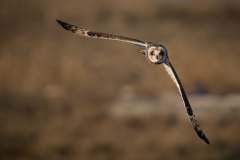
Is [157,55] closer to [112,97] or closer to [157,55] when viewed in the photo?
[157,55]

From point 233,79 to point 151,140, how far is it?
3.83m

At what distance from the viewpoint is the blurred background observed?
2109 centimetres

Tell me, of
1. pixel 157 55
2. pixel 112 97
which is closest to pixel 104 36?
pixel 157 55

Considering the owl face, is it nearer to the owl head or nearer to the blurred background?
the owl head

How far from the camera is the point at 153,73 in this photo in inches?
945

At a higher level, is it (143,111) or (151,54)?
(143,111)

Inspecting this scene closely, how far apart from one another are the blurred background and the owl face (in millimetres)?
9649

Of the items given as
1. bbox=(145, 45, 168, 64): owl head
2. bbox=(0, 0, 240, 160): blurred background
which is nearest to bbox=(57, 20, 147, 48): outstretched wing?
bbox=(145, 45, 168, 64): owl head

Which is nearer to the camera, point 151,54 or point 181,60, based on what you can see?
point 151,54

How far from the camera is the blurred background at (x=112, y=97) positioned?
830 inches

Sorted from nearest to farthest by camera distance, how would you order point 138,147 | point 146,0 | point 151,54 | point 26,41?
point 151,54, point 138,147, point 26,41, point 146,0

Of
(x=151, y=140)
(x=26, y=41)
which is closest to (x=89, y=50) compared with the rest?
(x=26, y=41)

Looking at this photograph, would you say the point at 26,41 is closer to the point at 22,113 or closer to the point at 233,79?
the point at 22,113

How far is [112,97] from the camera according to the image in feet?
76.3
